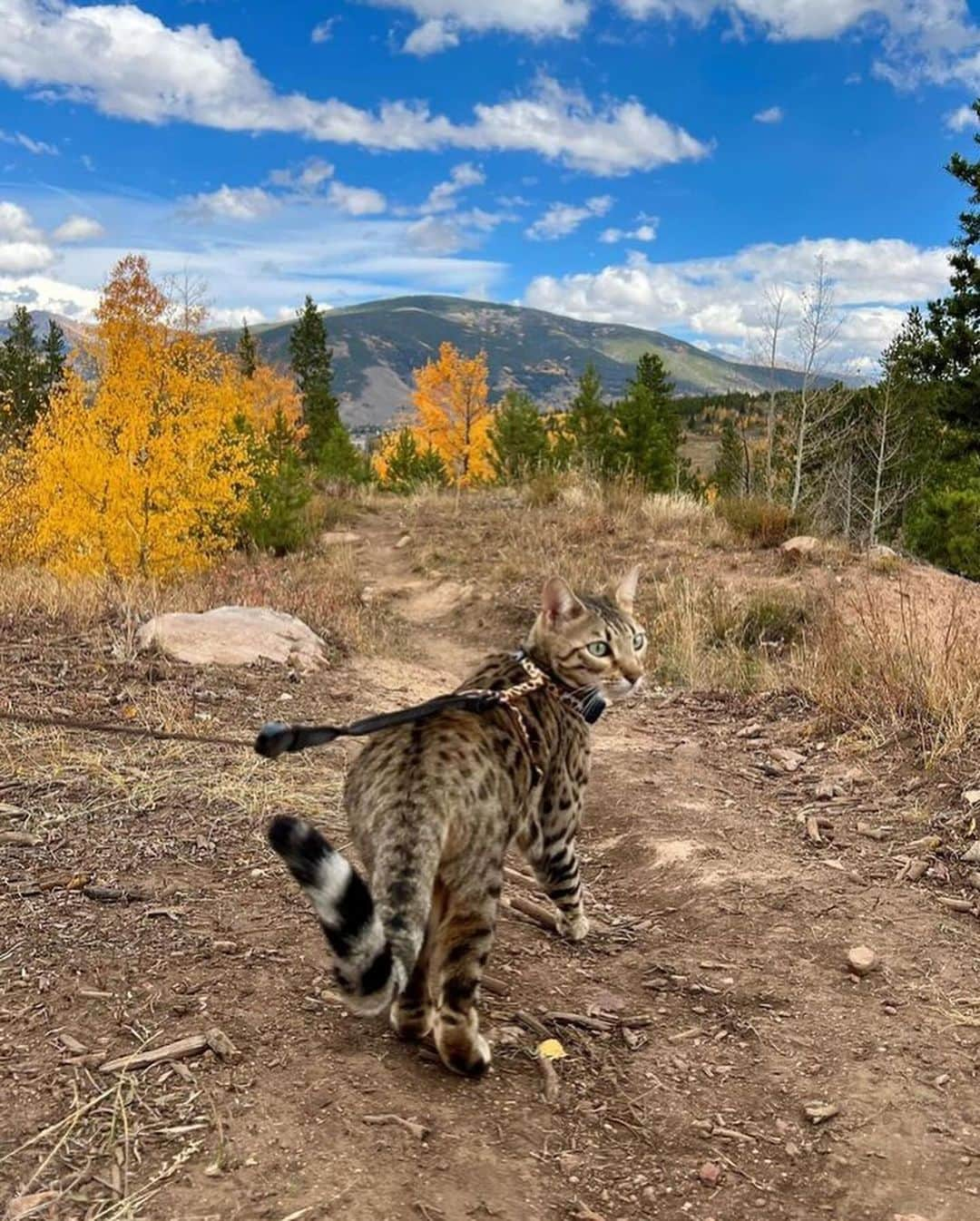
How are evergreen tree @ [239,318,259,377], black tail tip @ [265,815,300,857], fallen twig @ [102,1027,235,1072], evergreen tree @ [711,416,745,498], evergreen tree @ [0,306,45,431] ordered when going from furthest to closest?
evergreen tree @ [239,318,259,377] < evergreen tree @ [711,416,745,498] < evergreen tree @ [0,306,45,431] < fallen twig @ [102,1027,235,1072] < black tail tip @ [265,815,300,857]

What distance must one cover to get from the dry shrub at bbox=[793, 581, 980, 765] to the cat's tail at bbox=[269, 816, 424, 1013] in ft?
14.4

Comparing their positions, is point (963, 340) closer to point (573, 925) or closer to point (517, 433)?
point (517, 433)

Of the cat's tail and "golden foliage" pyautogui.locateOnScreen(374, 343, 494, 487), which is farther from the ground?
"golden foliage" pyautogui.locateOnScreen(374, 343, 494, 487)

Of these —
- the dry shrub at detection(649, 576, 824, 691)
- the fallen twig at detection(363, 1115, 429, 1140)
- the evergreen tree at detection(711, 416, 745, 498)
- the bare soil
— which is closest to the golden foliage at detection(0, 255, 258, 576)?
the dry shrub at detection(649, 576, 824, 691)

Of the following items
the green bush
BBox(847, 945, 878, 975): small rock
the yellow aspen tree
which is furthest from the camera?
the yellow aspen tree

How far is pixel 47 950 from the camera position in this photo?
3.28 meters

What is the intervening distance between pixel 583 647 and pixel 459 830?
126 cm

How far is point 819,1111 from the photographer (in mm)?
2898

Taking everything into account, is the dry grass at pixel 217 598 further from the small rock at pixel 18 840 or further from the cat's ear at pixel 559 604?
the cat's ear at pixel 559 604

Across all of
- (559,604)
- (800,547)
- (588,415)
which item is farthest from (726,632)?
(588,415)

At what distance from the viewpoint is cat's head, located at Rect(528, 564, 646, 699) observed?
3836 mm

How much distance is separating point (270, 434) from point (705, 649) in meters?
24.1

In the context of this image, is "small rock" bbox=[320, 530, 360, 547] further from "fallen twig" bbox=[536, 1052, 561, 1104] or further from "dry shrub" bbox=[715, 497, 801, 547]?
"fallen twig" bbox=[536, 1052, 561, 1104]

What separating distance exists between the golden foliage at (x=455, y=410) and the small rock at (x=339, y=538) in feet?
74.9
